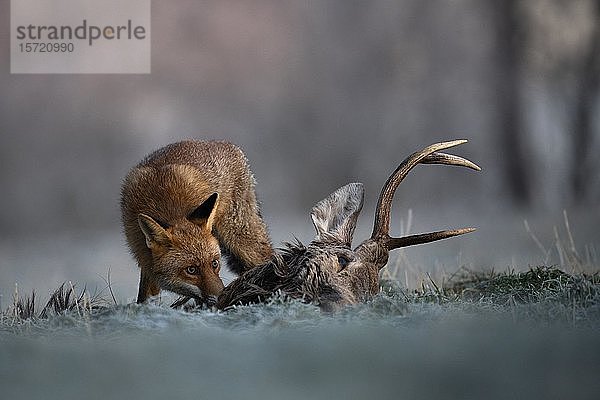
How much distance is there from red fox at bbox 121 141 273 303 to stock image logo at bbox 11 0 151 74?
4.29 feet

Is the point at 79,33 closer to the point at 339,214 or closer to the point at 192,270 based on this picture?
the point at 192,270

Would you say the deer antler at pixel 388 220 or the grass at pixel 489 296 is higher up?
the deer antler at pixel 388 220

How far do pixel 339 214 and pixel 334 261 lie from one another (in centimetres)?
33

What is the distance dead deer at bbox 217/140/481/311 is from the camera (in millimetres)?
2473

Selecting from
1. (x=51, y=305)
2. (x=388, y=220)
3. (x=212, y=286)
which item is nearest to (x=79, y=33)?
(x=212, y=286)

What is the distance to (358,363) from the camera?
61.5 inches

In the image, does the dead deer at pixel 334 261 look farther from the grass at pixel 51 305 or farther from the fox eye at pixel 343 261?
the grass at pixel 51 305

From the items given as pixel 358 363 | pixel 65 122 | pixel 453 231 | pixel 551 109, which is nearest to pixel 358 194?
pixel 453 231

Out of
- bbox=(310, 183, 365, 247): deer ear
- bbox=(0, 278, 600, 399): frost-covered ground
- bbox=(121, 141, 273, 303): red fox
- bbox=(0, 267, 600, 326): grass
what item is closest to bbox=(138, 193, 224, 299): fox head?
bbox=(121, 141, 273, 303): red fox

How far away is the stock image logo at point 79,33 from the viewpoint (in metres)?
4.75

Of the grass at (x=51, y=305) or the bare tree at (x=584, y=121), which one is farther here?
the bare tree at (x=584, y=121)

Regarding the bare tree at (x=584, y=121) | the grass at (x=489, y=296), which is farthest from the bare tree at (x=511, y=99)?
the grass at (x=489, y=296)

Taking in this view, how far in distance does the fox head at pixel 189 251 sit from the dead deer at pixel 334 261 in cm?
43

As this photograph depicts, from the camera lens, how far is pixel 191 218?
3.21 meters
